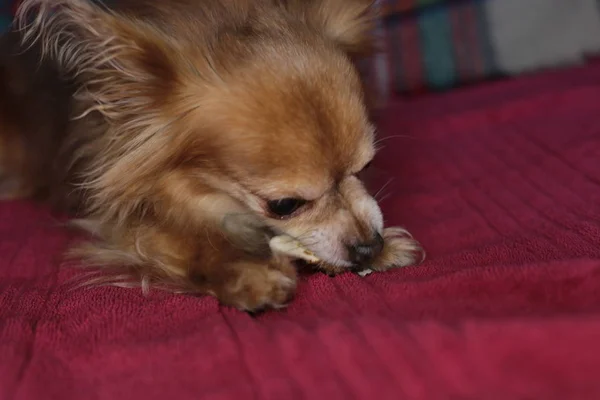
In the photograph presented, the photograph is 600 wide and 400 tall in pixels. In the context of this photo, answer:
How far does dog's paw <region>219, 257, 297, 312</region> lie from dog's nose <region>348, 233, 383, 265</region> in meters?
0.19

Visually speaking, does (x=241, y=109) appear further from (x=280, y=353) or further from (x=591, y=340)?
(x=591, y=340)

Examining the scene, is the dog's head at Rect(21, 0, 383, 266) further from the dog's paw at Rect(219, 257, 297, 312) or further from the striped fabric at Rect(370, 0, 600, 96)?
the striped fabric at Rect(370, 0, 600, 96)

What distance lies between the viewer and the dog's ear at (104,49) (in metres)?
1.52

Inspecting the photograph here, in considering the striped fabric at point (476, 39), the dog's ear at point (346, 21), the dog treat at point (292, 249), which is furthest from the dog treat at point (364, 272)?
the striped fabric at point (476, 39)

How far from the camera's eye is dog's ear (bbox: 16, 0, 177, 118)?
59.8 inches

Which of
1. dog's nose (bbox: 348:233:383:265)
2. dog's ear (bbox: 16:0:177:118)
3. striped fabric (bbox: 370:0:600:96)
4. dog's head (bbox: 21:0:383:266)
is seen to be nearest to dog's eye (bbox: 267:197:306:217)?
dog's head (bbox: 21:0:383:266)

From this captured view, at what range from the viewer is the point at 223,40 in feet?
5.47

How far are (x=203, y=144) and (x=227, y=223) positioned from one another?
0.71 ft

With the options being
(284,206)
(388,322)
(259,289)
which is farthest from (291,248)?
(388,322)

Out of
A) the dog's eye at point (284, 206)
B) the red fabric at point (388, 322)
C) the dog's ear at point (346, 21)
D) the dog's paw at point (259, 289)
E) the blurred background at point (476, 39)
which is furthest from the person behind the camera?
the blurred background at point (476, 39)

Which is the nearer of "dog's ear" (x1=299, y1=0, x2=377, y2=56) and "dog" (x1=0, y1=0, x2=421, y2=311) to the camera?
"dog" (x1=0, y1=0, x2=421, y2=311)

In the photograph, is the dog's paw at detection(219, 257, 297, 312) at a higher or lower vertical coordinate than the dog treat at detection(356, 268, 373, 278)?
higher

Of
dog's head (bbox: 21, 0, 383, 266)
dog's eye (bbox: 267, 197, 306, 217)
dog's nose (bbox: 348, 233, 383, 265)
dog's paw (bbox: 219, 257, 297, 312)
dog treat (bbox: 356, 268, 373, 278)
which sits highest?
dog's head (bbox: 21, 0, 383, 266)

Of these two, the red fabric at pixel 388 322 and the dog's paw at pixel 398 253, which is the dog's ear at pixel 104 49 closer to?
the red fabric at pixel 388 322
